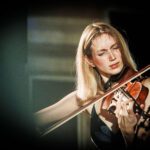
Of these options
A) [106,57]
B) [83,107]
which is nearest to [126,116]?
[83,107]

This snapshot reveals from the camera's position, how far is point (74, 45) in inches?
86.2

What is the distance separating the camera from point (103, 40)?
2209 millimetres

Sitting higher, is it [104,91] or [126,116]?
[104,91]

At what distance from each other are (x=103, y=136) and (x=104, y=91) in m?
0.23

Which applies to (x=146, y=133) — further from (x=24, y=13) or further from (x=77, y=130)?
(x=24, y=13)

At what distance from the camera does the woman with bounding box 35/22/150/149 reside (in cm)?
211

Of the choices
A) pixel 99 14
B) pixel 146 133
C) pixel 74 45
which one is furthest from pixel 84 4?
pixel 146 133

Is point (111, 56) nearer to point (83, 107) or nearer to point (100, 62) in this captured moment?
point (100, 62)

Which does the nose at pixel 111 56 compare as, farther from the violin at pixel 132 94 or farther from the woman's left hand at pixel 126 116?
the woman's left hand at pixel 126 116

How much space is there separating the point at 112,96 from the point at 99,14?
0.45m

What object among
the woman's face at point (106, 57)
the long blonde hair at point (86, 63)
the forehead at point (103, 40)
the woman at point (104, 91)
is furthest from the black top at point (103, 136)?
the forehead at point (103, 40)

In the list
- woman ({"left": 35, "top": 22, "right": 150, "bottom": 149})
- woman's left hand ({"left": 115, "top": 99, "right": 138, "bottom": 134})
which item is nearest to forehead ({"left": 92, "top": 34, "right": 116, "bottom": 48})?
woman ({"left": 35, "top": 22, "right": 150, "bottom": 149})

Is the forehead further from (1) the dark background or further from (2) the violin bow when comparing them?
(2) the violin bow

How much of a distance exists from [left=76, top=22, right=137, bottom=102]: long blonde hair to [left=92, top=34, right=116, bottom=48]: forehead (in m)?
0.02
